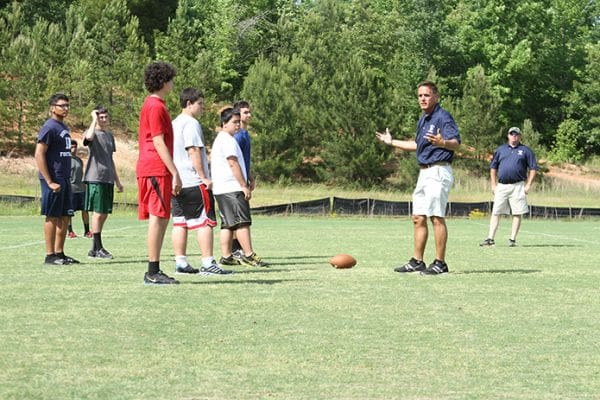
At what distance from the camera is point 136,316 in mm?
7895

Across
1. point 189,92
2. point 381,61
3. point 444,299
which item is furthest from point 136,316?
point 381,61

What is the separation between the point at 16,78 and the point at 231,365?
59.0 meters

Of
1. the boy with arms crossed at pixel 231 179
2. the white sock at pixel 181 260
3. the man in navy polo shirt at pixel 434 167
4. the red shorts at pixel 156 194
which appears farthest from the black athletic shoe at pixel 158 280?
the man in navy polo shirt at pixel 434 167

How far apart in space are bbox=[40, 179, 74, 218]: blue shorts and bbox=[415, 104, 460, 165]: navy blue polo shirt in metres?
4.14

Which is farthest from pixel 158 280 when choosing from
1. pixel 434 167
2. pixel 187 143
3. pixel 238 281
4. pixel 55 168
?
pixel 434 167

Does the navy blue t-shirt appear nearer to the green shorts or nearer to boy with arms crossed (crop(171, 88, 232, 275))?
the green shorts

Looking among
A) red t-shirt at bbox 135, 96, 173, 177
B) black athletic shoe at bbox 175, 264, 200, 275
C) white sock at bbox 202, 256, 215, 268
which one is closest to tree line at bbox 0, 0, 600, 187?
black athletic shoe at bbox 175, 264, 200, 275

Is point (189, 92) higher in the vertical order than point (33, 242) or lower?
higher

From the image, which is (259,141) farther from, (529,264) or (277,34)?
(529,264)

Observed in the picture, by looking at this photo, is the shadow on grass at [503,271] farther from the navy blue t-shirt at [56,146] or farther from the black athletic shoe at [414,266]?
the navy blue t-shirt at [56,146]

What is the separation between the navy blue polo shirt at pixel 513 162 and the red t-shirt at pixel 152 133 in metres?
9.68

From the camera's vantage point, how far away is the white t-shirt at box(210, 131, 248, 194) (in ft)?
39.4

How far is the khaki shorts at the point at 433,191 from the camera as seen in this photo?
1158 centimetres

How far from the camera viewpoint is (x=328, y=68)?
70.2 meters
